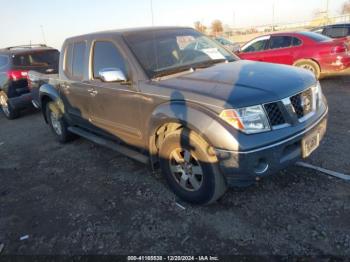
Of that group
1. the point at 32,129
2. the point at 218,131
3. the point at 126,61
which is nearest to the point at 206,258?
the point at 218,131

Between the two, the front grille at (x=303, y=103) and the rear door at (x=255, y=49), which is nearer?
the front grille at (x=303, y=103)

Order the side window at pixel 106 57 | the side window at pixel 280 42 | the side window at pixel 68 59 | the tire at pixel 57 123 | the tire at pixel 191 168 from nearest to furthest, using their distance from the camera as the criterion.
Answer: the tire at pixel 191 168, the side window at pixel 106 57, the side window at pixel 68 59, the tire at pixel 57 123, the side window at pixel 280 42

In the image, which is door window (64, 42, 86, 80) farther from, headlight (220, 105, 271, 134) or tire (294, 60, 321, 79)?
tire (294, 60, 321, 79)

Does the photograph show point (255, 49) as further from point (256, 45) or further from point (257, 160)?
point (257, 160)

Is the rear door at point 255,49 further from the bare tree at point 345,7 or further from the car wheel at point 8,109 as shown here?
the bare tree at point 345,7

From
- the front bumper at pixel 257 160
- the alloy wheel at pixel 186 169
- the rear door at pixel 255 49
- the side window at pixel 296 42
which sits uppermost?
the side window at pixel 296 42

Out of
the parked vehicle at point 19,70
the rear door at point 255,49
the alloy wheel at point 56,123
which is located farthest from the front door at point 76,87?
the rear door at point 255,49

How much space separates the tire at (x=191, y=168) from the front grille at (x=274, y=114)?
62 cm

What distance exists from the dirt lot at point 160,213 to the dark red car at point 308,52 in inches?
164

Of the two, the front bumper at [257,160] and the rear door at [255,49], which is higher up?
the rear door at [255,49]

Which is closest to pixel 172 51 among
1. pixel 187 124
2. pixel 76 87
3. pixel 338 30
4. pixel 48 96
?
pixel 187 124

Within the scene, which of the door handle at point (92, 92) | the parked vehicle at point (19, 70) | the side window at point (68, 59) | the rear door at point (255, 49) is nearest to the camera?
the door handle at point (92, 92)

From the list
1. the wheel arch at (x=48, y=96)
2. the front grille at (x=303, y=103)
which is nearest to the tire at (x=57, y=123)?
the wheel arch at (x=48, y=96)

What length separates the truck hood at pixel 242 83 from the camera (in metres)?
2.78
